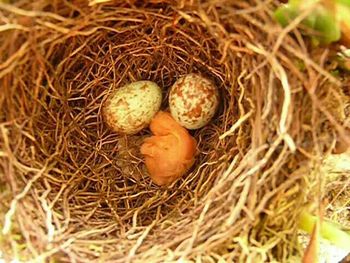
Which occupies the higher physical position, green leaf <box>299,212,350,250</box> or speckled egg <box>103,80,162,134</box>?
speckled egg <box>103,80,162,134</box>

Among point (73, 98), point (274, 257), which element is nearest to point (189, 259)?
point (274, 257)

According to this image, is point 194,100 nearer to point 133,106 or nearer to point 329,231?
point 133,106

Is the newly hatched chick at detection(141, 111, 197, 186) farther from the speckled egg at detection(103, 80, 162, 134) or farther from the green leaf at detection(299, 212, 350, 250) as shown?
the green leaf at detection(299, 212, 350, 250)

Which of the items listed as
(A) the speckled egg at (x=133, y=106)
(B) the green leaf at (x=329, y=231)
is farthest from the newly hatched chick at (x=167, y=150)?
(B) the green leaf at (x=329, y=231)

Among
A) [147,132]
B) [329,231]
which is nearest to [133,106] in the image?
[147,132]

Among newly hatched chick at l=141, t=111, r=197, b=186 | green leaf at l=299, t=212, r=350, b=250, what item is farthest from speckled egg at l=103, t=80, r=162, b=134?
green leaf at l=299, t=212, r=350, b=250

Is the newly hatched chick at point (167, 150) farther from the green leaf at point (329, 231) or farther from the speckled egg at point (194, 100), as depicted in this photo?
the green leaf at point (329, 231)

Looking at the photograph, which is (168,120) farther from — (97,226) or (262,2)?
(262,2)
